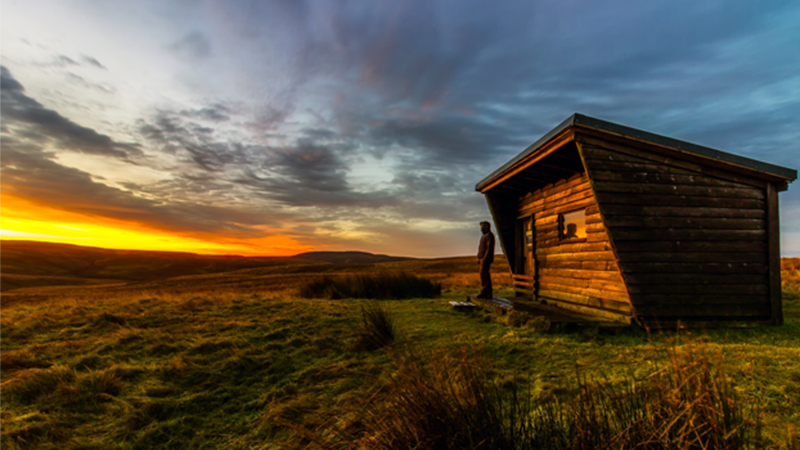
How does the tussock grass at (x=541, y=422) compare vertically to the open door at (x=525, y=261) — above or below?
below

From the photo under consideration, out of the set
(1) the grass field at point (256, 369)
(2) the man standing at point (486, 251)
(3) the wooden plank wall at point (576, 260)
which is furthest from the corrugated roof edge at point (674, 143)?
(2) the man standing at point (486, 251)

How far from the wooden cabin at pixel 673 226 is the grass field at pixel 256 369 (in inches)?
25.6

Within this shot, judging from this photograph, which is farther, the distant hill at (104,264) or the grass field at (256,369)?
the distant hill at (104,264)

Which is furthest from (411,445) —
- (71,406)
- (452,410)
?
(71,406)

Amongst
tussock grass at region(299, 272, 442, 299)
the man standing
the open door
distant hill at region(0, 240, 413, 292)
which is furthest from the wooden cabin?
distant hill at region(0, 240, 413, 292)

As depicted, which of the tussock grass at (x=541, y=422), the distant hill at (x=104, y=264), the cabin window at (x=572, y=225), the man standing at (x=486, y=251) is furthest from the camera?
the distant hill at (x=104, y=264)

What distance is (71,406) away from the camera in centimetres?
455

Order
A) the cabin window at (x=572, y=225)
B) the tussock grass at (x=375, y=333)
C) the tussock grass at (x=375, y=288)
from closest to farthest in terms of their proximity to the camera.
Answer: the tussock grass at (x=375, y=333) < the cabin window at (x=572, y=225) < the tussock grass at (x=375, y=288)

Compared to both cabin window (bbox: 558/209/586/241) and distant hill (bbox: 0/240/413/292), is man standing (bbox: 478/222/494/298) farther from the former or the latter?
distant hill (bbox: 0/240/413/292)

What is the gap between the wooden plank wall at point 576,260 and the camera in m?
7.47

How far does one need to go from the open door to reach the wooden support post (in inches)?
190

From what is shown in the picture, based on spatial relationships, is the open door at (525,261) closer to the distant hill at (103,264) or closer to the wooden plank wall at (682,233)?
the wooden plank wall at (682,233)

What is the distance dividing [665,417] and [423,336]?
465 centimetres

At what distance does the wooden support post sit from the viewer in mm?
7277
